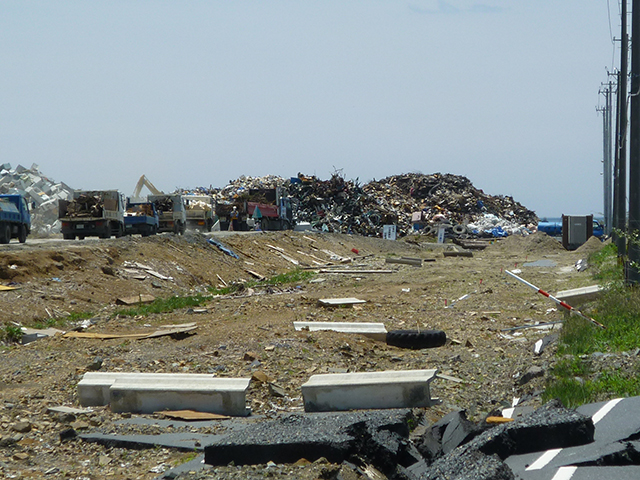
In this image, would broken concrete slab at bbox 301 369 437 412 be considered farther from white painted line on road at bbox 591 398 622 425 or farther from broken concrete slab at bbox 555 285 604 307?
broken concrete slab at bbox 555 285 604 307

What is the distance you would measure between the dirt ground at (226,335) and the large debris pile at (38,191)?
1660cm

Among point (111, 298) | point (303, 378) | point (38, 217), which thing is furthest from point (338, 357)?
point (38, 217)

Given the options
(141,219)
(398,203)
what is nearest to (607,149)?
(398,203)

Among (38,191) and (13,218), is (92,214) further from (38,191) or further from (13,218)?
(38,191)

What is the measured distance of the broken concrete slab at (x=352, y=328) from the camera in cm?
1152

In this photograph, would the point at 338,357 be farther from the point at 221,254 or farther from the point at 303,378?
the point at 221,254

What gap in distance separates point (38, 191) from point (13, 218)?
2316 cm

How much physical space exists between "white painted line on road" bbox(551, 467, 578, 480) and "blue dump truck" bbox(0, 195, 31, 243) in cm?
2137

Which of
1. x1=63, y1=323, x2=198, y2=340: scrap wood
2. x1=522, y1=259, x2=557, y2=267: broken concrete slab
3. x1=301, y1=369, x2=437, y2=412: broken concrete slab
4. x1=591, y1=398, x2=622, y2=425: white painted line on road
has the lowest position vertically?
x1=522, y1=259, x2=557, y2=267: broken concrete slab

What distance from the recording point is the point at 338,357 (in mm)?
9602

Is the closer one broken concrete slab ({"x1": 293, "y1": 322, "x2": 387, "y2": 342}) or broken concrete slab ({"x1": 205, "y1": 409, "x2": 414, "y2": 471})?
broken concrete slab ({"x1": 205, "y1": 409, "x2": 414, "y2": 471})

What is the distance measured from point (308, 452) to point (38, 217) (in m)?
39.1

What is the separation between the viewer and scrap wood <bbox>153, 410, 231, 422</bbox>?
22.9 feet

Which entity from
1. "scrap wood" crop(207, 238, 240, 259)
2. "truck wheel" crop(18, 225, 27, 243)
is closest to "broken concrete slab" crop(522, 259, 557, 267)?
"scrap wood" crop(207, 238, 240, 259)
